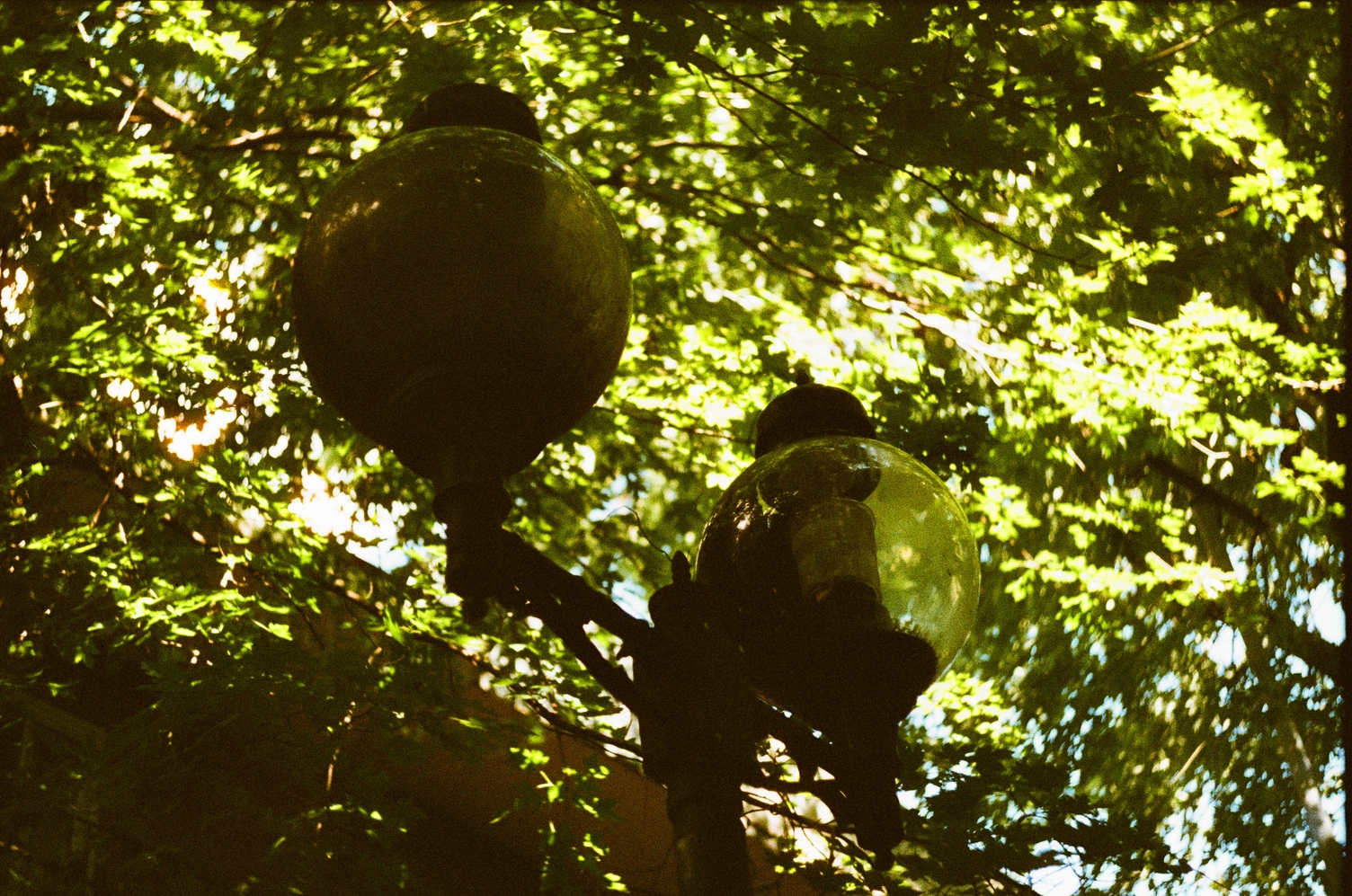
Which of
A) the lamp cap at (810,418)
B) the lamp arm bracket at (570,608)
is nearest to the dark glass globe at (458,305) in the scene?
the lamp arm bracket at (570,608)

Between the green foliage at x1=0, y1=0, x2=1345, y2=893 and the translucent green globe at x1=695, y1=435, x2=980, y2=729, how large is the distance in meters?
1.78

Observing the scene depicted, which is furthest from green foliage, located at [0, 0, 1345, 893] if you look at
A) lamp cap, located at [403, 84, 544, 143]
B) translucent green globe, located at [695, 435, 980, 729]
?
translucent green globe, located at [695, 435, 980, 729]

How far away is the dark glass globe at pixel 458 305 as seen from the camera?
164 cm

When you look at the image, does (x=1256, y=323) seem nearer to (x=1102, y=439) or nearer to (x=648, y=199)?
(x=1102, y=439)

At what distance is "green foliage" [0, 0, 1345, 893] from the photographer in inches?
161

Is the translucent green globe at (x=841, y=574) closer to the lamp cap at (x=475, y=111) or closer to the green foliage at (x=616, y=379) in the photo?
the lamp cap at (x=475, y=111)

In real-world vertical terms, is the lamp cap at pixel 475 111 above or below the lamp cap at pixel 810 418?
above

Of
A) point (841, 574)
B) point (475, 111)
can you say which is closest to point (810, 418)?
point (841, 574)

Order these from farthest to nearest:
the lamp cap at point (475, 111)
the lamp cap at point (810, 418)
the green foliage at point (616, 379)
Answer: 1. the green foliage at point (616, 379)
2. the lamp cap at point (810, 418)
3. the lamp cap at point (475, 111)

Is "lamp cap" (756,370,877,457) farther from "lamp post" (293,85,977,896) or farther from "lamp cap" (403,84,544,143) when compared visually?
"lamp cap" (403,84,544,143)

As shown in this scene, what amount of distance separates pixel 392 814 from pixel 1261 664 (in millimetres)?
7052

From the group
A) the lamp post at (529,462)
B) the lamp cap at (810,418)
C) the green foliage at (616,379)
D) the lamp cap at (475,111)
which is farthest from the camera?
the green foliage at (616,379)

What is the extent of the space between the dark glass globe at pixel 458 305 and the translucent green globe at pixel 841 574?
433 millimetres

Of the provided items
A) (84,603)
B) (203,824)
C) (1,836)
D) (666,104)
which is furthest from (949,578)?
(666,104)
